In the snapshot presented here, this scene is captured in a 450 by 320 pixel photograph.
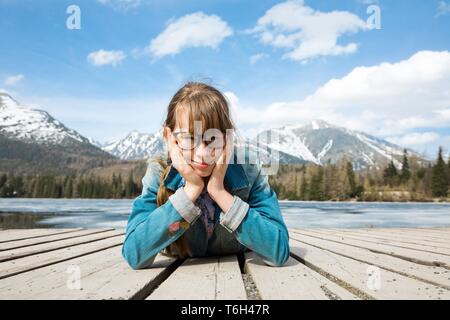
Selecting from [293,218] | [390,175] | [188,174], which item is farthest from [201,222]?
[390,175]

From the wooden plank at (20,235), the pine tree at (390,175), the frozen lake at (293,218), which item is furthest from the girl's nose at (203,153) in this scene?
the pine tree at (390,175)

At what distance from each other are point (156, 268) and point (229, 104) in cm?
124

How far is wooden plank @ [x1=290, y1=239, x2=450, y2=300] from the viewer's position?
1797mm

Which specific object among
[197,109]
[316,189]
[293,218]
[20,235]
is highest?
[197,109]

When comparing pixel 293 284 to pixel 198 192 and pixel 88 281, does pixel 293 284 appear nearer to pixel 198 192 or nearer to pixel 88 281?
pixel 198 192

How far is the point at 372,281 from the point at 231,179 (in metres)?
1.12

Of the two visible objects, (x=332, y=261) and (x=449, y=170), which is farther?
(x=449, y=170)

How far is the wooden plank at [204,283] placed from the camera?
1.77 meters

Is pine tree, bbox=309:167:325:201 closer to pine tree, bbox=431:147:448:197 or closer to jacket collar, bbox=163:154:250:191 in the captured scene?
pine tree, bbox=431:147:448:197

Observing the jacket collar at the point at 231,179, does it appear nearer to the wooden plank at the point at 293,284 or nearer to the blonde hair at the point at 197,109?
the blonde hair at the point at 197,109

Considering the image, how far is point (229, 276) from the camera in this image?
2.20m
